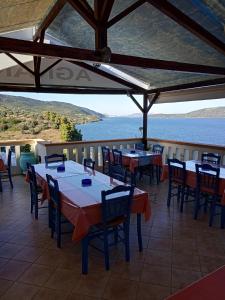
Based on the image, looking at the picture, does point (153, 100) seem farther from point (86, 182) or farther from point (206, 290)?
point (206, 290)

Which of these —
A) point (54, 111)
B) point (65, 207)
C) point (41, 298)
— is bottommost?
point (41, 298)

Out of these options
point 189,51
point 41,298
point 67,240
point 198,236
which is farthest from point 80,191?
point 189,51

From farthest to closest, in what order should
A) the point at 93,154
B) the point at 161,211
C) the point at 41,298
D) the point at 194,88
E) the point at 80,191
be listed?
the point at 93,154, the point at 194,88, the point at 161,211, the point at 80,191, the point at 41,298

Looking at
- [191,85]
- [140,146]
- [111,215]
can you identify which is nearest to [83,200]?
[111,215]

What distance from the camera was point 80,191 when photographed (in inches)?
128

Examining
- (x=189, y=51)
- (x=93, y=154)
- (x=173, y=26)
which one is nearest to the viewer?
(x=173, y=26)

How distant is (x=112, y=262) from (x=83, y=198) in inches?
33.3

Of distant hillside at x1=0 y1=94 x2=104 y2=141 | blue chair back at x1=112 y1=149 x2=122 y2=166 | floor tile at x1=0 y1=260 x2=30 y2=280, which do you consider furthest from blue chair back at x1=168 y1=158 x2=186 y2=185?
distant hillside at x1=0 y1=94 x2=104 y2=141

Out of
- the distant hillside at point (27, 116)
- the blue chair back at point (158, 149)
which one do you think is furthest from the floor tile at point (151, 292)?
the distant hillside at point (27, 116)

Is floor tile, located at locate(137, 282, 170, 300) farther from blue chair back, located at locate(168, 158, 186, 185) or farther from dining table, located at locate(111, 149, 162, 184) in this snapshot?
dining table, located at locate(111, 149, 162, 184)

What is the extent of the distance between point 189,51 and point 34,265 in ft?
14.7

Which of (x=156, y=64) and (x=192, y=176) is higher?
(x=156, y=64)

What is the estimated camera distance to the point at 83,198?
117 inches

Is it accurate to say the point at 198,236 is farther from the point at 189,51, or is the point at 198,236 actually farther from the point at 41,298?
the point at 189,51
